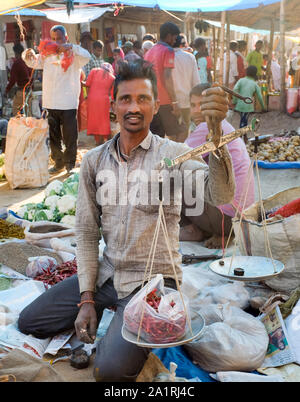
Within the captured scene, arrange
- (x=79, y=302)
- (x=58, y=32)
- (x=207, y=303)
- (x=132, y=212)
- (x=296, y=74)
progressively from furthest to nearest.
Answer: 1. (x=296, y=74)
2. (x=58, y=32)
3. (x=207, y=303)
4. (x=79, y=302)
5. (x=132, y=212)

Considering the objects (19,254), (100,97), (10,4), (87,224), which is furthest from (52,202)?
(100,97)

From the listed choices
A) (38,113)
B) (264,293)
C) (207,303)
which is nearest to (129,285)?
(207,303)

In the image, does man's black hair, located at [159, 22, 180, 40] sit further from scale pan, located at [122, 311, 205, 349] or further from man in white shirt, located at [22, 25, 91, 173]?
scale pan, located at [122, 311, 205, 349]

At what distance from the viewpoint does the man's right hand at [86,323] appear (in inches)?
81.6

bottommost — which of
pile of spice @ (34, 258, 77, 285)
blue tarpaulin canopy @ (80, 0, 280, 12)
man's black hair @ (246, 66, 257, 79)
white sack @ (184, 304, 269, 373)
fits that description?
pile of spice @ (34, 258, 77, 285)

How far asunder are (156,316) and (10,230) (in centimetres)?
248

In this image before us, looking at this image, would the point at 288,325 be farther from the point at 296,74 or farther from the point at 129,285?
the point at 296,74

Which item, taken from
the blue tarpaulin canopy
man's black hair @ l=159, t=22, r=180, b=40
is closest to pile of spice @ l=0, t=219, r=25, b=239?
man's black hair @ l=159, t=22, r=180, b=40

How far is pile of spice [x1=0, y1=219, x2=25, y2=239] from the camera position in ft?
12.8

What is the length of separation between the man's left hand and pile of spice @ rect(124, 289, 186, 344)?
0.74 metres

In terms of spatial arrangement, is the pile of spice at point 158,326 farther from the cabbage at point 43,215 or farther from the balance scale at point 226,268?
the cabbage at point 43,215

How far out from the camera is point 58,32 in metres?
5.73

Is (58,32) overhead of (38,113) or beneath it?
overhead
